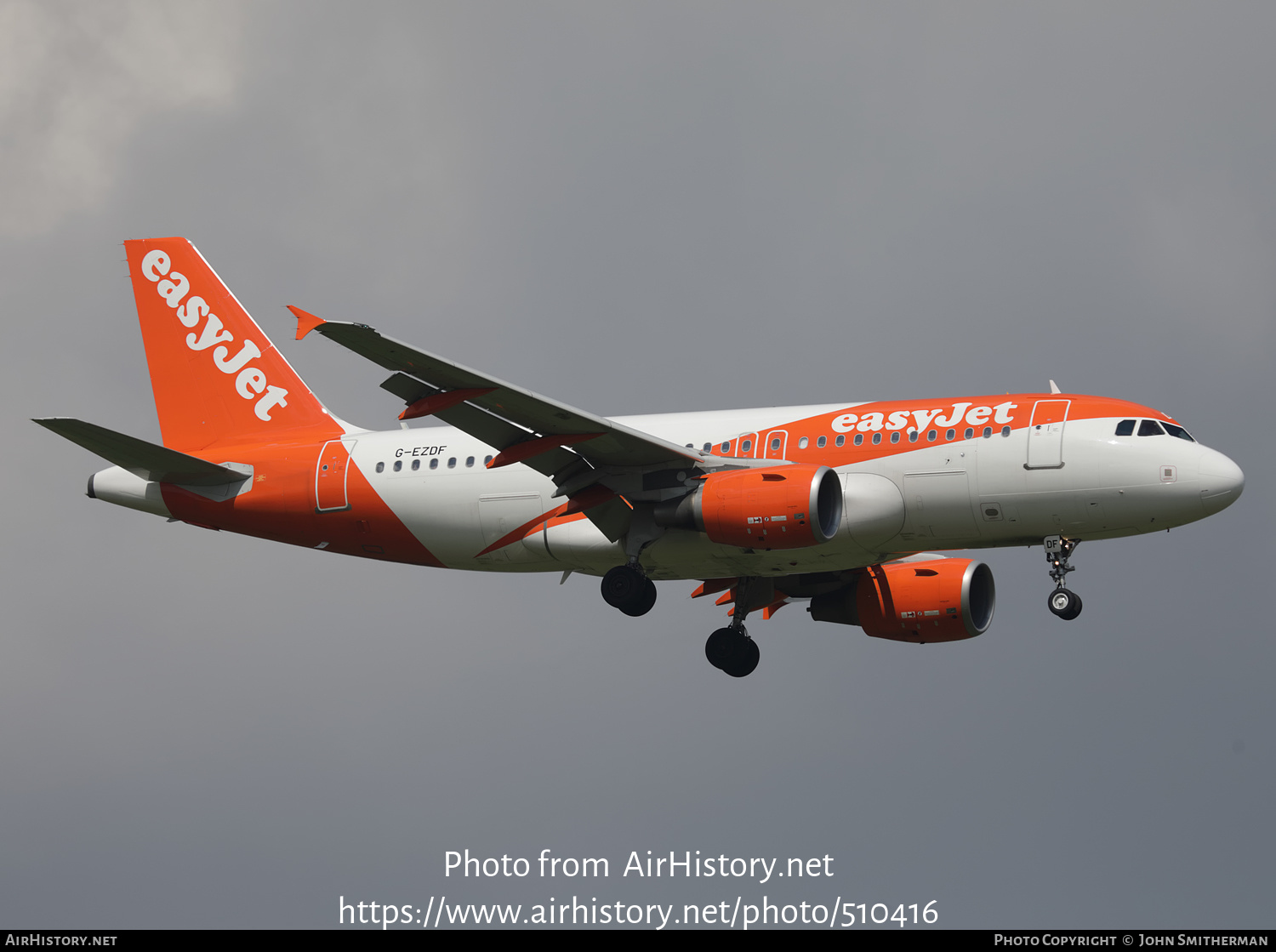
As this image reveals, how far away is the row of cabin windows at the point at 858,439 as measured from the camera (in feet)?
113

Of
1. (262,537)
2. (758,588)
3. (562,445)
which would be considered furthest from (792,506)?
(262,537)

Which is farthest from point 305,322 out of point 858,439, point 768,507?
point 858,439

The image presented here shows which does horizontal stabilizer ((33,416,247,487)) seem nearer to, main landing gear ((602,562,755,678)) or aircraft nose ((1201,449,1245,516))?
main landing gear ((602,562,755,678))

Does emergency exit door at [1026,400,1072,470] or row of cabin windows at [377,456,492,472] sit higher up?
row of cabin windows at [377,456,492,472]

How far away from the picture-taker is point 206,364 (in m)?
42.7

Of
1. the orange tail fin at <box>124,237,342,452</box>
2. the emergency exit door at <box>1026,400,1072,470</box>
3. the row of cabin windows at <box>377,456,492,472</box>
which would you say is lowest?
the emergency exit door at <box>1026,400,1072,470</box>

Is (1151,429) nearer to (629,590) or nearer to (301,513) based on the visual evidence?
(629,590)

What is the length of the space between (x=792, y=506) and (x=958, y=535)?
3800 mm

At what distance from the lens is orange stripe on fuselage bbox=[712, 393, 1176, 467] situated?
3469 centimetres

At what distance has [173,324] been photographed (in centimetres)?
4328

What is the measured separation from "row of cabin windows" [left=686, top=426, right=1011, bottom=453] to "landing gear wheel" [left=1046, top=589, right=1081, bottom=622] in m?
3.47

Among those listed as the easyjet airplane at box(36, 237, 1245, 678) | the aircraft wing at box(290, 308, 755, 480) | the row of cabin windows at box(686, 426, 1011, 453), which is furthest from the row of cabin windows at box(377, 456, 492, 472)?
the row of cabin windows at box(686, 426, 1011, 453)

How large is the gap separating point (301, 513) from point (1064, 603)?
Answer: 57.7 feet

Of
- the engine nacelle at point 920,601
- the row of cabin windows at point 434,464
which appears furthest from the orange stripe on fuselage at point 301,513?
the engine nacelle at point 920,601
